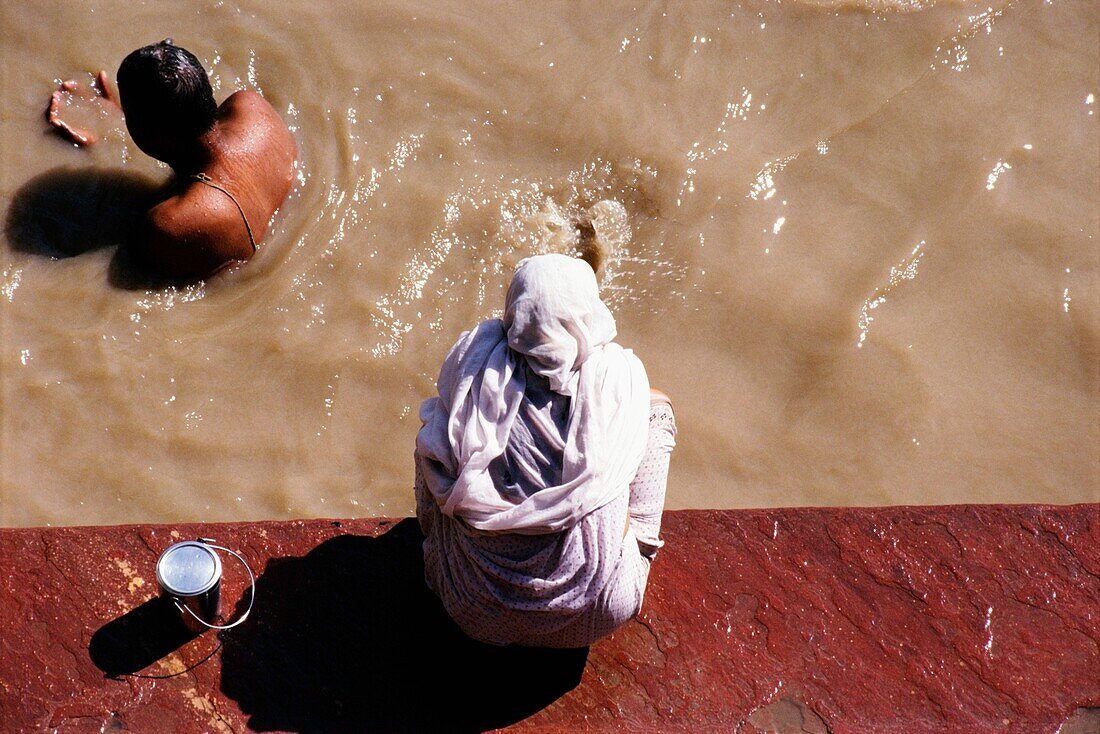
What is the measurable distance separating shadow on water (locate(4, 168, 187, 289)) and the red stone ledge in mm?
1507

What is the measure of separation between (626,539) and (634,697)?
0.58 meters

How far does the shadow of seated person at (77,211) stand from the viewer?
4.35 meters

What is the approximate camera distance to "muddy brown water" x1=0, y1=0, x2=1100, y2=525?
161 inches

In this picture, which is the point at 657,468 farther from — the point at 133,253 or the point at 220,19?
the point at 220,19

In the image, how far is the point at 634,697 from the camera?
2984mm

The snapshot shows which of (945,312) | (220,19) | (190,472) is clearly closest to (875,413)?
(945,312)

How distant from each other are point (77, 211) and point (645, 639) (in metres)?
3.16

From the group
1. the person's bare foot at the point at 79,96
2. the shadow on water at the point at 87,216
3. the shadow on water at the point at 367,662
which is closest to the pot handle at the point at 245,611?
the shadow on water at the point at 367,662

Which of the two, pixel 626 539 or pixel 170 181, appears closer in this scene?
pixel 626 539

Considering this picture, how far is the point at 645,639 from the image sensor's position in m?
3.10

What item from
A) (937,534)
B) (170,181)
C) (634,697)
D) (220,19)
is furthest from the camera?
(220,19)

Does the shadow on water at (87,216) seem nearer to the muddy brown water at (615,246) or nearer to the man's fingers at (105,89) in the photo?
the muddy brown water at (615,246)

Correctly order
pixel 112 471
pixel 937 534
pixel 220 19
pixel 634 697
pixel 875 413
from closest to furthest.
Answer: pixel 634 697 → pixel 937 534 → pixel 112 471 → pixel 875 413 → pixel 220 19

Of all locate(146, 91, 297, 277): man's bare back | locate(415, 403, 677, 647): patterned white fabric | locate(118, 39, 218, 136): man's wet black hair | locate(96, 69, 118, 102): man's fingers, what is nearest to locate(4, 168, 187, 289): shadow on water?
locate(146, 91, 297, 277): man's bare back
